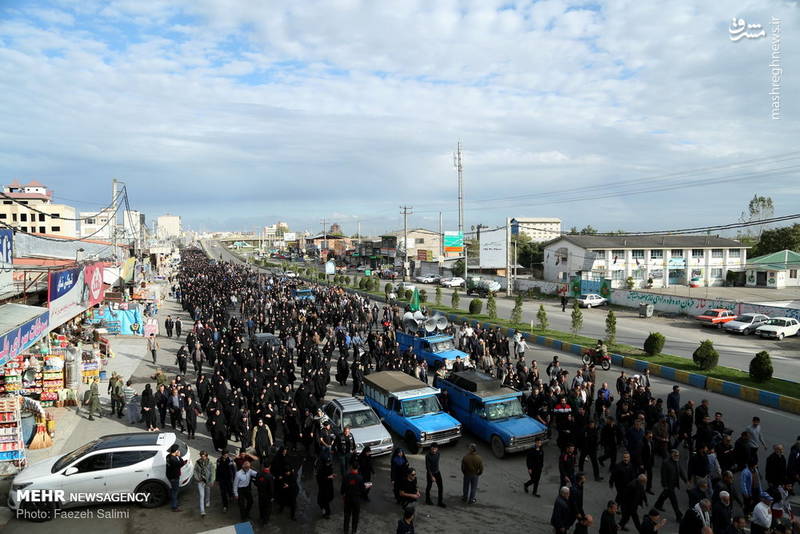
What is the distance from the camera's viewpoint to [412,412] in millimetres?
13203

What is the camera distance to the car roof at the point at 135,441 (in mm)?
10188

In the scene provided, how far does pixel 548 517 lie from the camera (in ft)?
32.1

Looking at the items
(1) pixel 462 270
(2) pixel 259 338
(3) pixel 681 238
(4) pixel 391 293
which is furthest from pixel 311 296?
(3) pixel 681 238

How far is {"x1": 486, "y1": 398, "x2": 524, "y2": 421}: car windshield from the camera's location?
12961 mm

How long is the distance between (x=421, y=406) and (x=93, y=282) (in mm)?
17760

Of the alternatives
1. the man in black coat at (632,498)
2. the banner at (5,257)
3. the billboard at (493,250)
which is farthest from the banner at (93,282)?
the billboard at (493,250)

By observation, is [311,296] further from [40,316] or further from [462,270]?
[462,270]

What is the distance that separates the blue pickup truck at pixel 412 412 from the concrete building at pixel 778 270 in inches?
2128

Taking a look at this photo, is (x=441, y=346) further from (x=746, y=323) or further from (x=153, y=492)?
(x=746, y=323)

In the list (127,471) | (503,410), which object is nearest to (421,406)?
(503,410)

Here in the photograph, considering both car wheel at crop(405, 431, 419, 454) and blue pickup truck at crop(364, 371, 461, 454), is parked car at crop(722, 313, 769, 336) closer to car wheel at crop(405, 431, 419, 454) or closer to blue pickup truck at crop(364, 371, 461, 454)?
blue pickup truck at crop(364, 371, 461, 454)

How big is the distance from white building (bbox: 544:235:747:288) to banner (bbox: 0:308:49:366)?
48029 mm

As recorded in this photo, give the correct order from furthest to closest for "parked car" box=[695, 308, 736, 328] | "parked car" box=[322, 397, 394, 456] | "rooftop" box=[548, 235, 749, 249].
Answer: "rooftop" box=[548, 235, 749, 249]
"parked car" box=[695, 308, 736, 328]
"parked car" box=[322, 397, 394, 456]

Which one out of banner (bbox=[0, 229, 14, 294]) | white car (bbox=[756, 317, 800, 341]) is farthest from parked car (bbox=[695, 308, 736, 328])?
banner (bbox=[0, 229, 14, 294])
